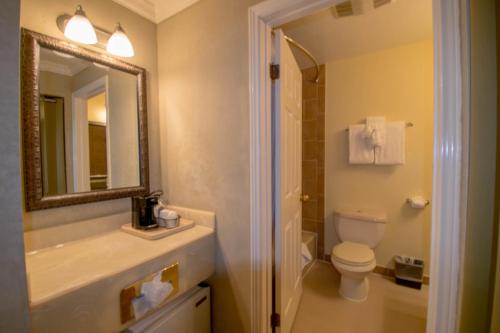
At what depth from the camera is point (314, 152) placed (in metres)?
2.51

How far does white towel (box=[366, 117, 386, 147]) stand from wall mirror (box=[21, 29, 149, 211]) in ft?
6.89

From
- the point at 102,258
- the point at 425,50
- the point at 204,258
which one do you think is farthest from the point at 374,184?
the point at 102,258

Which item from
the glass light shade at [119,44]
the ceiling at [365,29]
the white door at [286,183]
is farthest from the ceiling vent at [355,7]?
the glass light shade at [119,44]

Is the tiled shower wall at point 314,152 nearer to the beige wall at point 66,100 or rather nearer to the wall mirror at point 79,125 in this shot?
the wall mirror at point 79,125

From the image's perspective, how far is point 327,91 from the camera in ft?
7.87

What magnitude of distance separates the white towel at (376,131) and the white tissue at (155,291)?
2153 millimetres

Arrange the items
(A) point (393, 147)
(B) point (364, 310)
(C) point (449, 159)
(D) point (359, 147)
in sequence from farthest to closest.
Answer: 1. (D) point (359, 147)
2. (A) point (393, 147)
3. (B) point (364, 310)
4. (C) point (449, 159)

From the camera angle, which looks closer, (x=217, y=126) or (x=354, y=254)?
(x=217, y=126)

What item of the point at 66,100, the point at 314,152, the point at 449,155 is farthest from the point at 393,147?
the point at 66,100

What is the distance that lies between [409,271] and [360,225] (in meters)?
0.61

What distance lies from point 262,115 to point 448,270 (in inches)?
40.0

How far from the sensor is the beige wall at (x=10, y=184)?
0.41 metres

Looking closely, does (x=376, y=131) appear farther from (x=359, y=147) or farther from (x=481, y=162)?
(x=481, y=162)

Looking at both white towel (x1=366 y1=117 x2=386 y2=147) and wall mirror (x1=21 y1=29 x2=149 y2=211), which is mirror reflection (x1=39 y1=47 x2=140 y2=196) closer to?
wall mirror (x1=21 y1=29 x2=149 y2=211)
